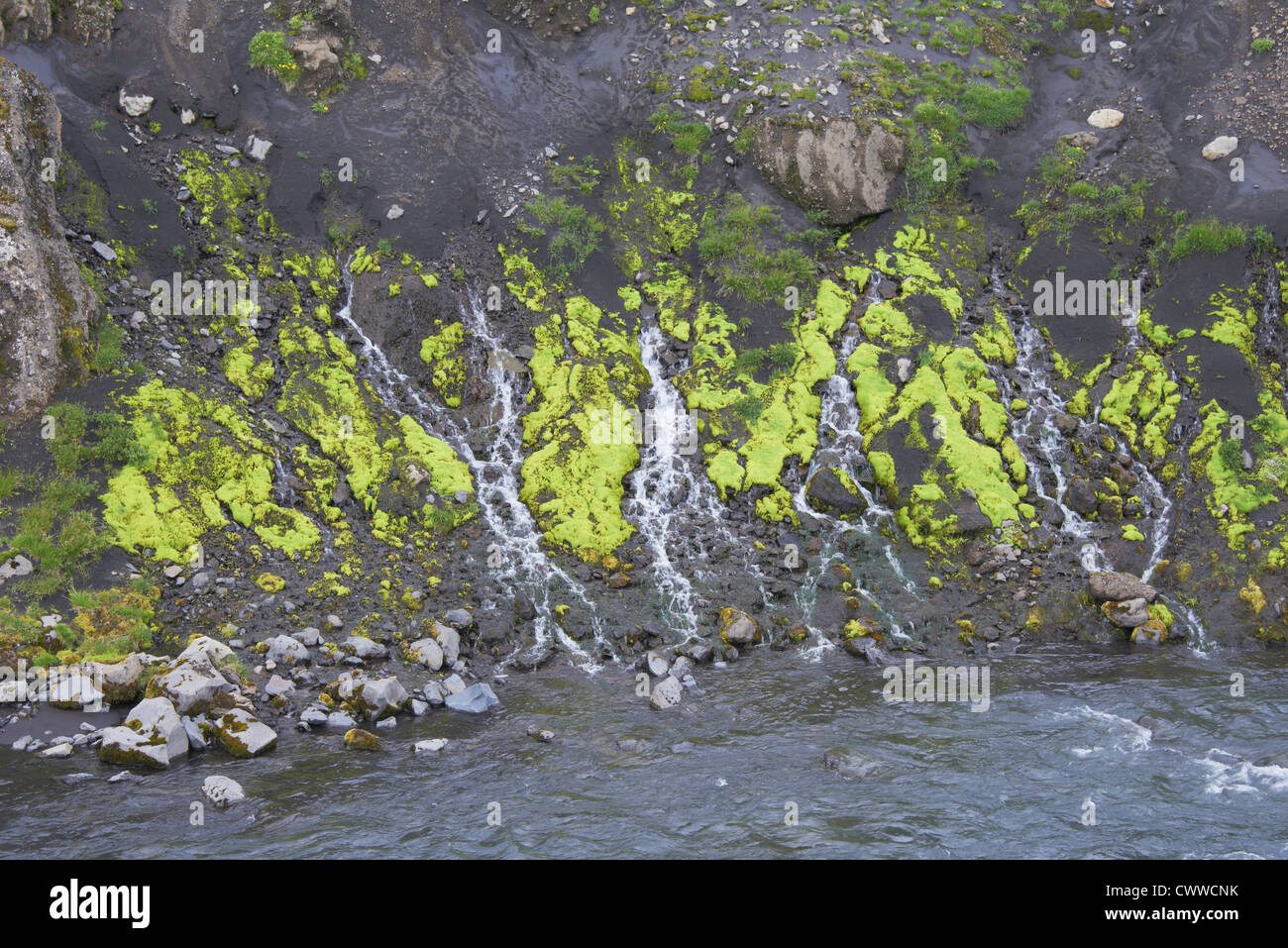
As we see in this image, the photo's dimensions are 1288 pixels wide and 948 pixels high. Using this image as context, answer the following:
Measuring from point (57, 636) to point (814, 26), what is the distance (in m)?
32.2

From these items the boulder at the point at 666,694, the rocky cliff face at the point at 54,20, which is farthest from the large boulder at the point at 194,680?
the rocky cliff face at the point at 54,20

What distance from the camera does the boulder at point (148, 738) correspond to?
15844mm

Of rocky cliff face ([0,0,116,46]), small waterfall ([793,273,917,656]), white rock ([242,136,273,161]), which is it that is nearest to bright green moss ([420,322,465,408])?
white rock ([242,136,273,161])

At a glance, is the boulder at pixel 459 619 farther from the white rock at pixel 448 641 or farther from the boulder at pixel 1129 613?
the boulder at pixel 1129 613

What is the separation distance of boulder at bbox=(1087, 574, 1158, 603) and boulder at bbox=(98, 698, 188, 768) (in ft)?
67.8

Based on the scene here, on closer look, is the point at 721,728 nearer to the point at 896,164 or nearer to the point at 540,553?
the point at 540,553

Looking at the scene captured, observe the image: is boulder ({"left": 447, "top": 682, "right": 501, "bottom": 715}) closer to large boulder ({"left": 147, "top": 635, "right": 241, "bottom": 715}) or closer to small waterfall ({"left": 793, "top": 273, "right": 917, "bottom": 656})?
large boulder ({"left": 147, "top": 635, "right": 241, "bottom": 715})

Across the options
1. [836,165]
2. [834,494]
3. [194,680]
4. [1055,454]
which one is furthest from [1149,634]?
[194,680]

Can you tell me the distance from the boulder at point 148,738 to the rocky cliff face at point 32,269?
967 centimetres

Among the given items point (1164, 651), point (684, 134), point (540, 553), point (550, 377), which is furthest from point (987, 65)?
point (540, 553)

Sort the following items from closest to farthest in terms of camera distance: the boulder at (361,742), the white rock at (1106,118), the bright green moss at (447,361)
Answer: the boulder at (361,742)
the bright green moss at (447,361)
the white rock at (1106,118)

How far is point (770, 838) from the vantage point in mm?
13828

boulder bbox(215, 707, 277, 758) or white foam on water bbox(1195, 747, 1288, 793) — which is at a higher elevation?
boulder bbox(215, 707, 277, 758)

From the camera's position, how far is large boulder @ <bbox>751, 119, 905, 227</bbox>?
30.5 metres
